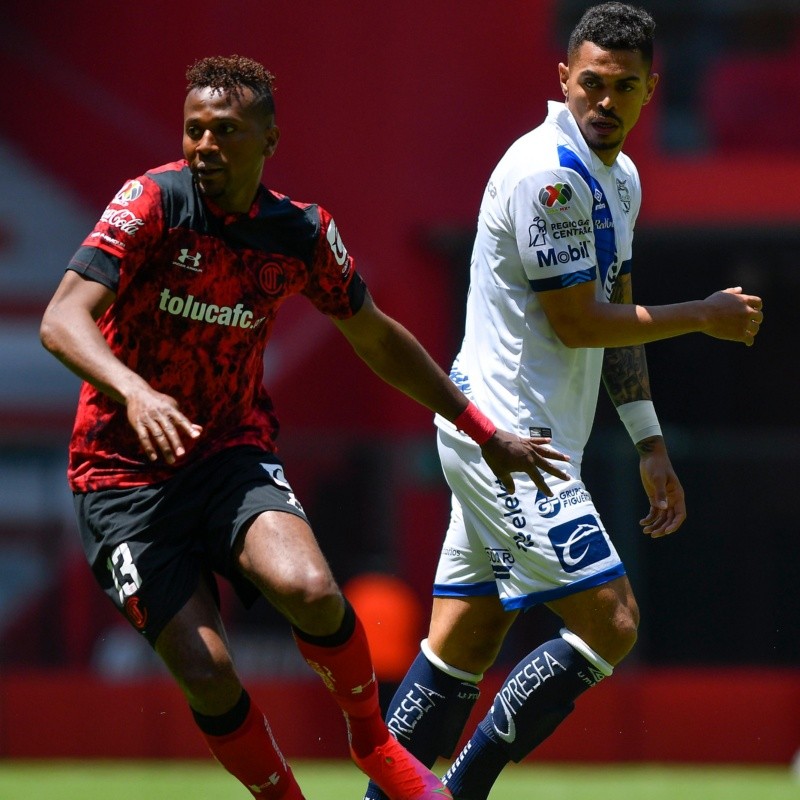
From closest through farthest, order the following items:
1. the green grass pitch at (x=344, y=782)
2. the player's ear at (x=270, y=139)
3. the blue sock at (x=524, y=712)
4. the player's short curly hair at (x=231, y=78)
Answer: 1. the player's short curly hair at (x=231, y=78)
2. the player's ear at (x=270, y=139)
3. the blue sock at (x=524, y=712)
4. the green grass pitch at (x=344, y=782)

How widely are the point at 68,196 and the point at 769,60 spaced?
7.46 metres

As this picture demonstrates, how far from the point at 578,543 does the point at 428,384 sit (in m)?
0.69

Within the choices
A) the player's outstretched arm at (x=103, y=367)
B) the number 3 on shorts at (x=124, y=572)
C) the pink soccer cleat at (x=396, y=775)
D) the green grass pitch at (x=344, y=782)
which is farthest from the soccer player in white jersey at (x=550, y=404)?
the green grass pitch at (x=344, y=782)

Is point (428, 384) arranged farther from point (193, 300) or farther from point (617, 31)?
point (617, 31)

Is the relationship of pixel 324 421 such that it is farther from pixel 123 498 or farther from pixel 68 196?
pixel 123 498

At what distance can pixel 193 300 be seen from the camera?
4.65 m

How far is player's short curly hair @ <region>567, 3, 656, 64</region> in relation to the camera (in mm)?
5020

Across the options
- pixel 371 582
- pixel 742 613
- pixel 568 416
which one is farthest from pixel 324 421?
pixel 568 416

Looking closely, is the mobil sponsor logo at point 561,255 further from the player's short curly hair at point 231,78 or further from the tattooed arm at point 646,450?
the player's short curly hair at point 231,78

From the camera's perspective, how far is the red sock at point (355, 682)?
4.61 metres

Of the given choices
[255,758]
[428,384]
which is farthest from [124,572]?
[428,384]

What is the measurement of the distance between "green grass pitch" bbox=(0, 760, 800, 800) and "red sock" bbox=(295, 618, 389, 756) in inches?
122

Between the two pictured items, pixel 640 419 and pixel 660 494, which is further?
pixel 640 419

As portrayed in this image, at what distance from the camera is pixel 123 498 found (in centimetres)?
468
